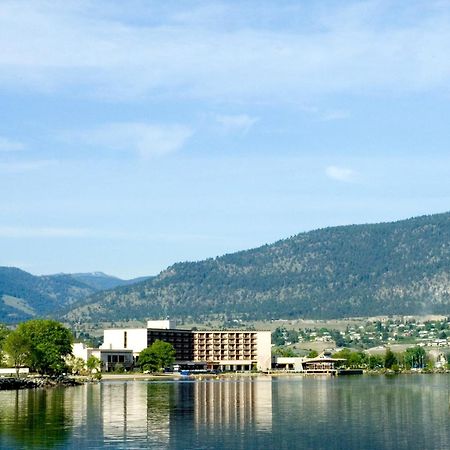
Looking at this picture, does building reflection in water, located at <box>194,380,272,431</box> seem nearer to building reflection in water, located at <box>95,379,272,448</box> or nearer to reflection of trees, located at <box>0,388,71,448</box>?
building reflection in water, located at <box>95,379,272,448</box>

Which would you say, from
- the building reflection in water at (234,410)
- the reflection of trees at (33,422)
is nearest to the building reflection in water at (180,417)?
the building reflection in water at (234,410)

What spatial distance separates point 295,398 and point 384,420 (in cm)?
4473

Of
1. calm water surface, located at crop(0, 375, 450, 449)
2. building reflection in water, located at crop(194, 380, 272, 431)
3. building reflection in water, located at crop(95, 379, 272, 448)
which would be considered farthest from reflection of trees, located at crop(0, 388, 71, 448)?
building reflection in water, located at crop(194, 380, 272, 431)

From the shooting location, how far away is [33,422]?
98875 mm

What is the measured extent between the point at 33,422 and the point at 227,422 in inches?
759

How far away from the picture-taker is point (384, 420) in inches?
3971

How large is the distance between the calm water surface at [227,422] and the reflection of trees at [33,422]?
0.27ft

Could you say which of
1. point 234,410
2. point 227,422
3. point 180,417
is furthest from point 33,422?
point 234,410

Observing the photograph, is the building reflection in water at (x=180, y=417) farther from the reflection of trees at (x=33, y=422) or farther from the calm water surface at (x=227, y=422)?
the reflection of trees at (x=33, y=422)

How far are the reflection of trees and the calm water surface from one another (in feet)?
0.27

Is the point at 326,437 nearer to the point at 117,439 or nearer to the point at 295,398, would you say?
the point at 117,439

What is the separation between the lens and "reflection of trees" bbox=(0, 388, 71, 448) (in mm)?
81688

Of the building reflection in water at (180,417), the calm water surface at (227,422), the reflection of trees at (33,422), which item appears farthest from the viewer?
the building reflection in water at (180,417)

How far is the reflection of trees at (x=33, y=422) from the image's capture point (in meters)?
81.7
